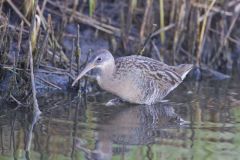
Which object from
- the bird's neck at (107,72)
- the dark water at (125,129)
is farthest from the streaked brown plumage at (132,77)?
the dark water at (125,129)

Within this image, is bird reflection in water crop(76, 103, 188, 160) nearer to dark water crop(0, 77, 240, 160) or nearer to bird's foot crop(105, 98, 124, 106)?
dark water crop(0, 77, 240, 160)

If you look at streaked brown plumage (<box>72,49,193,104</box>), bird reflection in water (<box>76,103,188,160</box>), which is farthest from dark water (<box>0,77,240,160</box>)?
streaked brown plumage (<box>72,49,193,104</box>)

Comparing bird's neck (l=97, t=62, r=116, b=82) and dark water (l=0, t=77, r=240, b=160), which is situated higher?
bird's neck (l=97, t=62, r=116, b=82)

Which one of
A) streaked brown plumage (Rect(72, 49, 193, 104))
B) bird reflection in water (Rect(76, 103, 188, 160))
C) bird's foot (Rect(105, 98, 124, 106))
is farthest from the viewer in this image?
bird's foot (Rect(105, 98, 124, 106))

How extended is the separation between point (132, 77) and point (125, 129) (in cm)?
127

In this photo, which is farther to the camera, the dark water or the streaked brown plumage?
the streaked brown plumage

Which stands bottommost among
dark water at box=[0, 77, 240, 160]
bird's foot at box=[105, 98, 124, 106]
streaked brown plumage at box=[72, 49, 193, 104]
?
dark water at box=[0, 77, 240, 160]

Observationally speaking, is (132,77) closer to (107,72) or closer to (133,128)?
(107,72)

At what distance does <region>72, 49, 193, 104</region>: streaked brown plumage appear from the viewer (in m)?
8.55

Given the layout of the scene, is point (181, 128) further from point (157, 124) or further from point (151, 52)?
point (151, 52)

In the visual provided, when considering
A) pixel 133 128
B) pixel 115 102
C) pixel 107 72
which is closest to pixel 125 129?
pixel 133 128

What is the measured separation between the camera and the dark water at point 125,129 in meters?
6.66

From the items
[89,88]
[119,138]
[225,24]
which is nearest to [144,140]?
[119,138]

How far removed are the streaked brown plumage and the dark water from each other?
0.50ft
